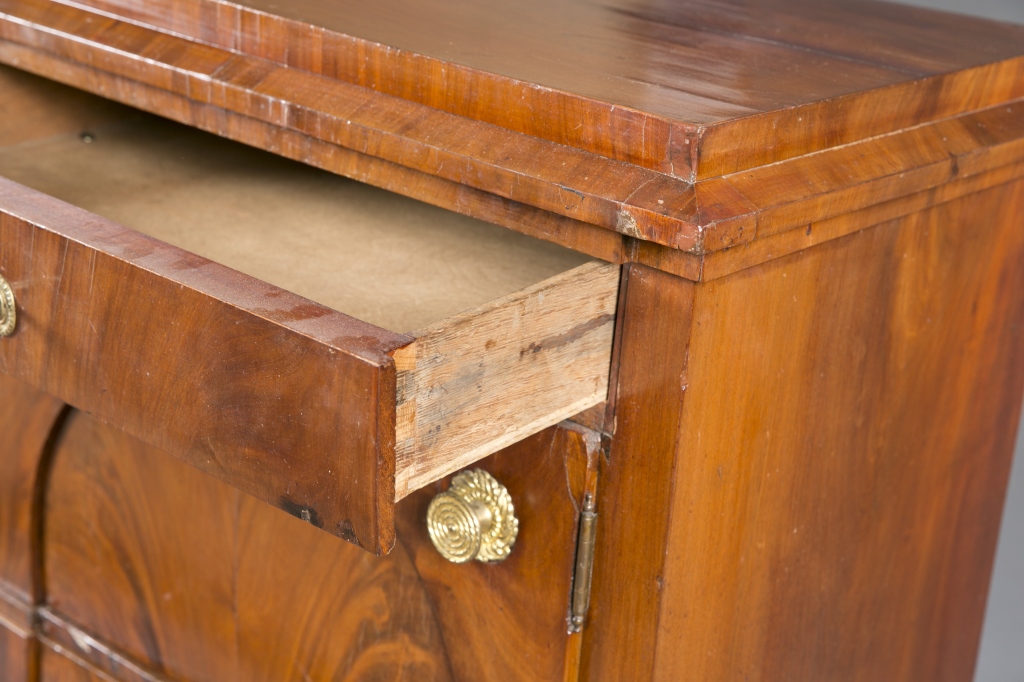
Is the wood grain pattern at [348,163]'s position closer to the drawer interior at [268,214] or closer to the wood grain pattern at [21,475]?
the drawer interior at [268,214]

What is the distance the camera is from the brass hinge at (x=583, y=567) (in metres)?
0.68

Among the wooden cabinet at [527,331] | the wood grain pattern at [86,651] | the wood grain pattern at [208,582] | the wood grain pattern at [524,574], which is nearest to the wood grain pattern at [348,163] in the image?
the wooden cabinet at [527,331]

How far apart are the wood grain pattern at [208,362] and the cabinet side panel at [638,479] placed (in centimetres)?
14

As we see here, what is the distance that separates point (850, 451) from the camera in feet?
2.52

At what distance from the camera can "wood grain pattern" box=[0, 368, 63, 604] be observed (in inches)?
38.3

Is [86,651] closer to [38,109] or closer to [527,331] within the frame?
[38,109]

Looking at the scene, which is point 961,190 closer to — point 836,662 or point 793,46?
point 793,46

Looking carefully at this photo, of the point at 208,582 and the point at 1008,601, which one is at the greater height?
the point at 208,582

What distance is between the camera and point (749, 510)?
2.32 ft

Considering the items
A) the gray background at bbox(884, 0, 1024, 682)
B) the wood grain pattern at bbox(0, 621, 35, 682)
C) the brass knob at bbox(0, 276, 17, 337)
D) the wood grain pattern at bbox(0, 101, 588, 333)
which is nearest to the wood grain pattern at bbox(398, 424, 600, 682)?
the wood grain pattern at bbox(0, 101, 588, 333)

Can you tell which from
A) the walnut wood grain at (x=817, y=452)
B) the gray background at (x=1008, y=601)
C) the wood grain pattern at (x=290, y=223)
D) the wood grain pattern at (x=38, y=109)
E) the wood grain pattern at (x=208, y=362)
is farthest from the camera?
the gray background at (x=1008, y=601)

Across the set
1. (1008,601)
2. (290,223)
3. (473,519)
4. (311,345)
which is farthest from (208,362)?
(1008,601)

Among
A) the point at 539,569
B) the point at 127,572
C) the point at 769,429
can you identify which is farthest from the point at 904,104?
the point at 127,572

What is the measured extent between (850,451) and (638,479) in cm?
18
